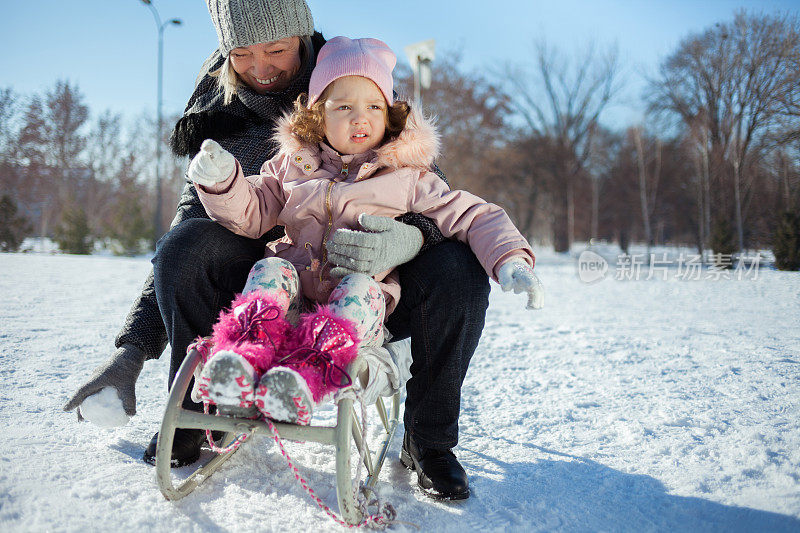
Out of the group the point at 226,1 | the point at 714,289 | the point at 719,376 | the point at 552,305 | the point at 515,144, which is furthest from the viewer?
the point at 515,144

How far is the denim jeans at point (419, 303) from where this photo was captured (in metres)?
1.40

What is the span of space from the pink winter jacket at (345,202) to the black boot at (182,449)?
0.55m

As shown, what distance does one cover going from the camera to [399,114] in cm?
177

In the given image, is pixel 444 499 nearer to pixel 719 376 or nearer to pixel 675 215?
pixel 719 376

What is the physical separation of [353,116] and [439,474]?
1.15m

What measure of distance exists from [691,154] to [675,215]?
8289mm

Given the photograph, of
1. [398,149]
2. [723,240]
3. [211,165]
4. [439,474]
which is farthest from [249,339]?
[723,240]

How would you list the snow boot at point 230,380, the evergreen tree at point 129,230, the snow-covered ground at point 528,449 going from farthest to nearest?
the evergreen tree at point 129,230
the snow-covered ground at point 528,449
the snow boot at point 230,380

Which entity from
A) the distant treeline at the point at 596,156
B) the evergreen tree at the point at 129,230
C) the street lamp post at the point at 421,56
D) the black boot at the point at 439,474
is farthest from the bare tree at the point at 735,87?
the evergreen tree at the point at 129,230

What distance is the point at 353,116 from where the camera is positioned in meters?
1.69

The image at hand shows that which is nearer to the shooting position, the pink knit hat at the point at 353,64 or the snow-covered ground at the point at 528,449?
the snow-covered ground at the point at 528,449

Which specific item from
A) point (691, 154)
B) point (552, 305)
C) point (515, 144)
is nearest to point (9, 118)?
point (552, 305)

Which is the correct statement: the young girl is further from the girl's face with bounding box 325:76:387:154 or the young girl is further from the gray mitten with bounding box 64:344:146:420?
the gray mitten with bounding box 64:344:146:420

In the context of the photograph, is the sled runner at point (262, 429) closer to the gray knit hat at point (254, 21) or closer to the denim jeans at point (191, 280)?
the denim jeans at point (191, 280)
